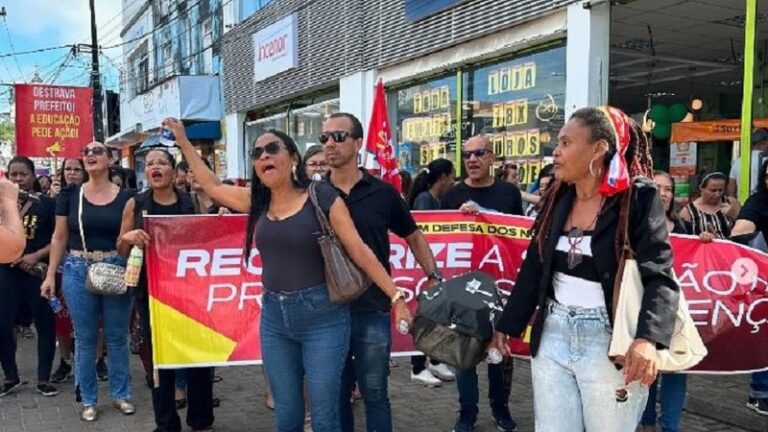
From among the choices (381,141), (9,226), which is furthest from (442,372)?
(9,226)

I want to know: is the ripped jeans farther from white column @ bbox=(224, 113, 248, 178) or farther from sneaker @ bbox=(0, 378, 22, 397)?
white column @ bbox=(224, 113, 248, 178)

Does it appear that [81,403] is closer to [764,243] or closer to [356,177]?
[356,177]

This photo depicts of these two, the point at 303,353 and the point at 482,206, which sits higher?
the point at 482,206

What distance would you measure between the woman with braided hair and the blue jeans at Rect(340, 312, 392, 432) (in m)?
1.05

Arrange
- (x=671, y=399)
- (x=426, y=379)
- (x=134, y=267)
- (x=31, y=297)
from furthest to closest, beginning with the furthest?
(x=426, y=379)
(x=31, y=297)
(x=134, y=267)
(x=671, y=399)

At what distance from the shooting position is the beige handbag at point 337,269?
331 centimetres

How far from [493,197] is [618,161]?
2.58m

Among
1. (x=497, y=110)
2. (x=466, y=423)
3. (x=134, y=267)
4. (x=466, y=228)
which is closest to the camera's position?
(x=134, y=267)

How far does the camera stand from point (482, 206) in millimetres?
5246

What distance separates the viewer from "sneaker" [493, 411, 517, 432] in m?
4.98

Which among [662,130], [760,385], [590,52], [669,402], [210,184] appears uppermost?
[590,52]

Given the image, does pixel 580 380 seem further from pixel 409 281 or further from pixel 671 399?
pixel 409 281

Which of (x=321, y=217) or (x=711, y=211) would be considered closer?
(x=321, y=217)

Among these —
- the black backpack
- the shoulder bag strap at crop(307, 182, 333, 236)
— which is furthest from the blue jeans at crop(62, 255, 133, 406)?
the black backpack
